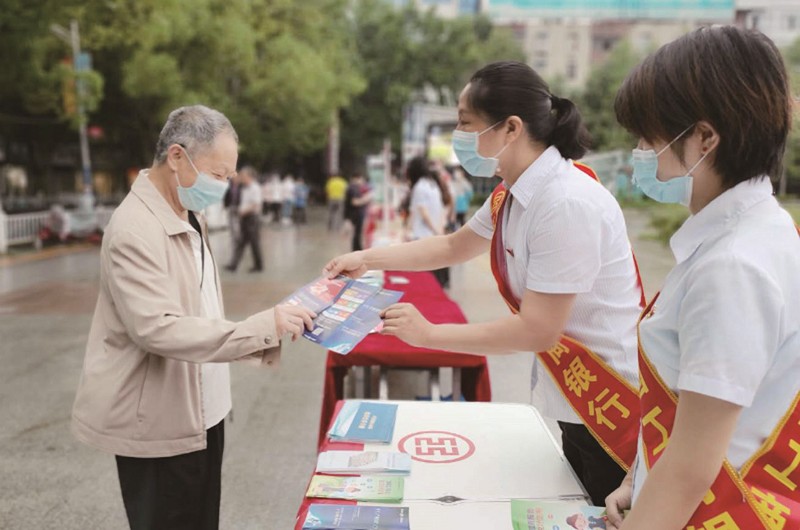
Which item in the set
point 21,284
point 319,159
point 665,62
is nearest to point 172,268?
point 665,62

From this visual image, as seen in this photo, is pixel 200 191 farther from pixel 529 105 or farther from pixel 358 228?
pixel 358 228

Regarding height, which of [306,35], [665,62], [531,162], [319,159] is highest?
[306,35]

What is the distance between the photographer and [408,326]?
5.76 feet

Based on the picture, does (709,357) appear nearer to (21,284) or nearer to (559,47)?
(21,284)

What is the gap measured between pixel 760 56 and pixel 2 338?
693cm

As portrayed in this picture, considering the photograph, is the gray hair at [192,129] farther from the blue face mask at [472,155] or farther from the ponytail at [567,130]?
the ponytail at [567,130]

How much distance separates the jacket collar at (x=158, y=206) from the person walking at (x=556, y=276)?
2.28 ft

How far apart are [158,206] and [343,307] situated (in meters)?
0.62

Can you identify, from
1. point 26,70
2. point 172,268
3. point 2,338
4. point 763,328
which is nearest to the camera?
point 763,328

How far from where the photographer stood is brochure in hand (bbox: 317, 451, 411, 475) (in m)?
1.72

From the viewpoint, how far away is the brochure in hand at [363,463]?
1724 mm

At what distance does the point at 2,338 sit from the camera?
6.39 meters

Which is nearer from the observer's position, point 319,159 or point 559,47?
point 319,159

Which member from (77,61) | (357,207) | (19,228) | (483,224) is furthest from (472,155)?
(19,228)
